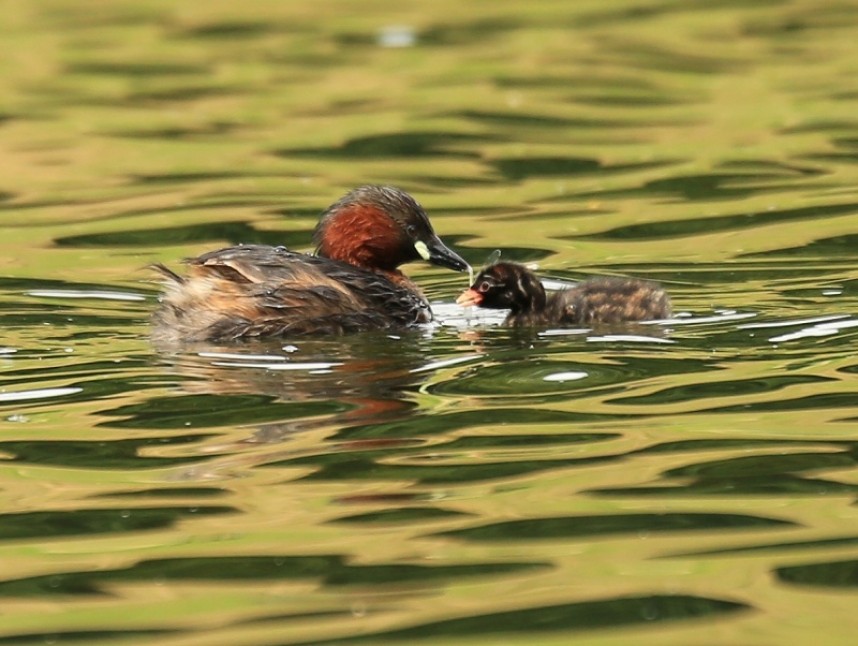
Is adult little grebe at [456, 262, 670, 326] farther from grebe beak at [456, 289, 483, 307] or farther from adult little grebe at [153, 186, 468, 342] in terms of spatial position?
adult little grebe at [153, 186, 468, 342]

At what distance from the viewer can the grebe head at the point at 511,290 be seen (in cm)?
999

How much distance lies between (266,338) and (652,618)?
4268mm

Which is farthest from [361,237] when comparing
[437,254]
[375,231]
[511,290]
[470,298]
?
[511,290]

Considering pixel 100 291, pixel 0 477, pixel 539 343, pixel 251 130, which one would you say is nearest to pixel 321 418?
pixel 0 477

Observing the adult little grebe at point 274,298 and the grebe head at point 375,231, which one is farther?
the grebe head at point 375,231

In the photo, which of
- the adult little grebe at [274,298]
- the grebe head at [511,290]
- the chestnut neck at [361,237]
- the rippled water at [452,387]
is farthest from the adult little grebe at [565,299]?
the chestnut neck at [361,237]

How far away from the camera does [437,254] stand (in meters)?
10.6

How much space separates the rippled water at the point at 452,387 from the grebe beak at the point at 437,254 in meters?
0.31

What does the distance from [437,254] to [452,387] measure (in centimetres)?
231

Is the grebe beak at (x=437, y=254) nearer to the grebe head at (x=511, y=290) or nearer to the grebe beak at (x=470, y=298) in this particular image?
the grebe beak at (x=470, y=298)

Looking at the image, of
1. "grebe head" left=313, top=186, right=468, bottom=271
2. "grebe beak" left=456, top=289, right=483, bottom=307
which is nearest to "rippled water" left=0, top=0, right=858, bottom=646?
"grebe beak" left=456, top=289, right=483, bottom=307

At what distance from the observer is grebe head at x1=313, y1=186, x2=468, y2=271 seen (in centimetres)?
Result: 1041

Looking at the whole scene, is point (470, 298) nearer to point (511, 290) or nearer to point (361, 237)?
point (511, 290)

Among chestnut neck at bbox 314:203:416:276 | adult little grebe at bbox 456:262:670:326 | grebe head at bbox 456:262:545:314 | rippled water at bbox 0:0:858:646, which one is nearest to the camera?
rippled water at bbox 0:0:858:646
